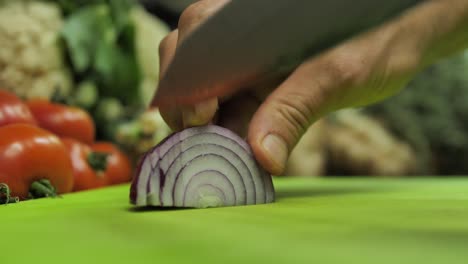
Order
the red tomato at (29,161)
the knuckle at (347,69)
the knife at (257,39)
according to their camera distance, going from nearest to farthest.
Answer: the knife at (257,39), the knuckle at (347,69), the red tomato at (29,161)

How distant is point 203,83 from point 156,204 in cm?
36

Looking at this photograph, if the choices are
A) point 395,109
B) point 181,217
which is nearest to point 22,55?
point 395,109

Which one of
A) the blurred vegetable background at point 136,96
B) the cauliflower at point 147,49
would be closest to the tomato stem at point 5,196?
the blurred vegetable background at point 136,96

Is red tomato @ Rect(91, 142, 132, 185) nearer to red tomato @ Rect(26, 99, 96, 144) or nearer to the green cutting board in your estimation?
red tomato @ Rect(26, 99, 96, 144)

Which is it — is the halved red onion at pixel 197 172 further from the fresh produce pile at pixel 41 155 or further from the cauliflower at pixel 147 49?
the cauliflower at pixel 147 49

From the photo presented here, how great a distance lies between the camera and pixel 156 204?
1043mm

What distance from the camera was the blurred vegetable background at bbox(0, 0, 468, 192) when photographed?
2566 millimetres

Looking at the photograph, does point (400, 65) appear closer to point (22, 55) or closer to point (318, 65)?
point (318, 65)

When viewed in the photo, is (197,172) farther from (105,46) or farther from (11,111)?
(105,46)

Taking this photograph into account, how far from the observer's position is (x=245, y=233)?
30.9 inches

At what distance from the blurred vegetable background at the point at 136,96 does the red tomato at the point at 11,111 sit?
0.94 m

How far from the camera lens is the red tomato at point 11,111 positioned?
149 centimetres

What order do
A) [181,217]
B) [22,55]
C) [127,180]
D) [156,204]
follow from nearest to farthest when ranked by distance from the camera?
[181,217], [156,204], [127,180], [22,55]

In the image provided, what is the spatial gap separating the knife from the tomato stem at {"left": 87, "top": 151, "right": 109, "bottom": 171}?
1077 millimetres
